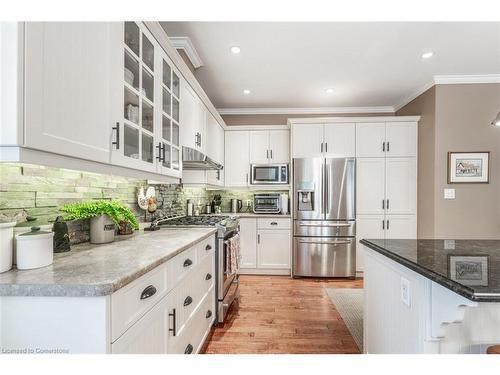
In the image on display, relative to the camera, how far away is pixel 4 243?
1.00m

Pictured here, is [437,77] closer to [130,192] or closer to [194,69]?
→ [194,69]

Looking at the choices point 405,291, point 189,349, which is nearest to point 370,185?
point 405,291

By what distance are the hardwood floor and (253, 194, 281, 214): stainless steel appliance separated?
114 cm

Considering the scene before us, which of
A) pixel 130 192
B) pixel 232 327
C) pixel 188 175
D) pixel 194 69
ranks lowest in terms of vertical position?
pixel 232 327

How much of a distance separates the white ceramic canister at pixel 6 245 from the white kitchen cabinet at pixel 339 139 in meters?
3.69

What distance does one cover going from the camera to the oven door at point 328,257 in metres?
3.88

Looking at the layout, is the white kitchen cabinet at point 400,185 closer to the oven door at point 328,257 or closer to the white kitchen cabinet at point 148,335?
the oven door at point 328,257

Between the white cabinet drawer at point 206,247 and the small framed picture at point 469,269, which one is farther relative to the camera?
the white cabinet drawer at point 206,247

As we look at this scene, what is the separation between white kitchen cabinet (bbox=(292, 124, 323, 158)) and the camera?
402 centimetres

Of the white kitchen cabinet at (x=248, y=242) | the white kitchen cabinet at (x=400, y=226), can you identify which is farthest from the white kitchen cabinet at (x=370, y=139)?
the white kitchen cabinet at (x=248, y=242)

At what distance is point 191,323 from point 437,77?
13.0 ft

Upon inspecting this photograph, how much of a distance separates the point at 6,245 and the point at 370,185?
4.01 m
